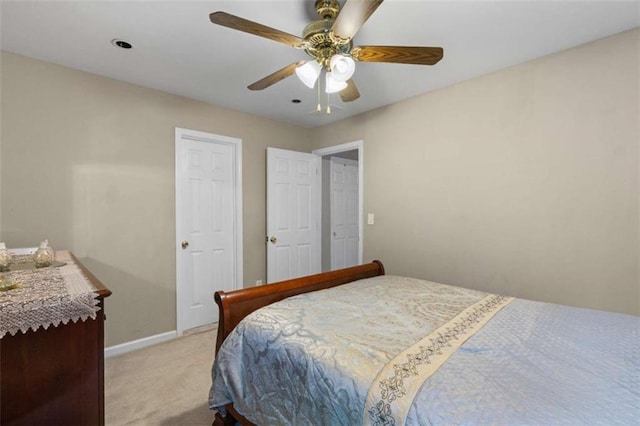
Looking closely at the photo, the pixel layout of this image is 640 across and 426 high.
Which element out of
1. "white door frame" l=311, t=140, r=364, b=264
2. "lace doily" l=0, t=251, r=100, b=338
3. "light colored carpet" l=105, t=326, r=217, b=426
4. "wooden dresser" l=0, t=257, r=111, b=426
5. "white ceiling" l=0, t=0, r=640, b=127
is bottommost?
"light colored carpet" l=105, t=326, r=217, b=426

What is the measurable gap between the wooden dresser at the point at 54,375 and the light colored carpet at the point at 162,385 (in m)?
0.72

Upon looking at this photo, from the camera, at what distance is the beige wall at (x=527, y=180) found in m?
2.06

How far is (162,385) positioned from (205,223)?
1589 millimetres

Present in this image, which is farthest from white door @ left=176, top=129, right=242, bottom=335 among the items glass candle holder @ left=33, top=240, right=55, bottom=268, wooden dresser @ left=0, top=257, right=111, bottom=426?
wooden dresser @ left=0, top=257, right=111, bottom=426

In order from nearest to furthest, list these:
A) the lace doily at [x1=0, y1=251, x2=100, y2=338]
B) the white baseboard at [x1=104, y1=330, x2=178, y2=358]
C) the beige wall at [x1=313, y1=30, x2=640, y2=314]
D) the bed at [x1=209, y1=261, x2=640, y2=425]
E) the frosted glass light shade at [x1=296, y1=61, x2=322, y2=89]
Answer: the bed at [x1=209, y1=261, x2=640, y2=425] → the lace doily at [x1=0, y1=251, x2=100, y2=338] → the frosted glass light shade at [x1=296, y1=61, x2=322, y2=89] → the beige wall at [x1=313, y1=30, x2=640, y2=314] → the white baseboard at [x1=104, y1=330, x2=178, y2=358]

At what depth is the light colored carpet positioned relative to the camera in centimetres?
188

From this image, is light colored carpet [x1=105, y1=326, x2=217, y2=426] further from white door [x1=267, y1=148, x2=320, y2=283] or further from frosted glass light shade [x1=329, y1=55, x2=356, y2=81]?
frosted glass light shade [x1=329, y1=55, x2=356, y2=81]

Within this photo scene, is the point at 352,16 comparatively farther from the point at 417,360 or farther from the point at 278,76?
the point at 417,360

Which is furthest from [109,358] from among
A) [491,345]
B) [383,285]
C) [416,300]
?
[491,345]

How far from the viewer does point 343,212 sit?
15.5 ft

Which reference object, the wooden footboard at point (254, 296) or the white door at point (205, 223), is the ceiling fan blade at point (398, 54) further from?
the white door at point (205, 223)

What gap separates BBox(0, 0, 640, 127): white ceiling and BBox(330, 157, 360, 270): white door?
1903 millimetres

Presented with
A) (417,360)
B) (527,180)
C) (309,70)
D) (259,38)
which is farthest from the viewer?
(527,180)

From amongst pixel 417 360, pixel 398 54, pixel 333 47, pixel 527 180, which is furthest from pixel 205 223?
pixel 527 180
